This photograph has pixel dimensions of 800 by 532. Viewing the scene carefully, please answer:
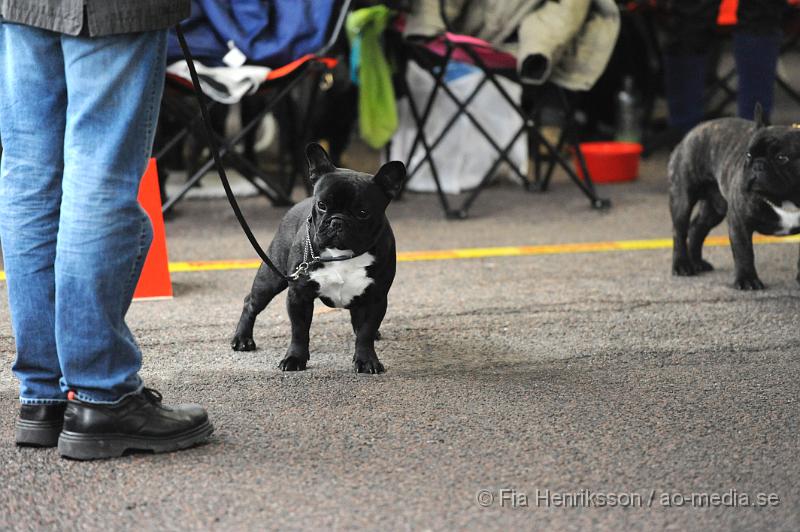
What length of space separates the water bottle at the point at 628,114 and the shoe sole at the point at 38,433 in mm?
5350

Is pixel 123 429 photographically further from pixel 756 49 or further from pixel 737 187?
pixel 756 49

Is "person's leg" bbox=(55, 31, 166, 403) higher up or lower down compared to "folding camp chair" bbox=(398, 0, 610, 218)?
higher up

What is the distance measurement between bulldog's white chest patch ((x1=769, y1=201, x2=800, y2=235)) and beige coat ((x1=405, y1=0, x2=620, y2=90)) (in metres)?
1.69

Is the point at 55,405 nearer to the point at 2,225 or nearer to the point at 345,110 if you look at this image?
the point at 2,225

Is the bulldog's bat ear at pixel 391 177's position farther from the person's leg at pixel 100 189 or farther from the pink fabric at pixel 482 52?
the pink fabric at pixel 482 52

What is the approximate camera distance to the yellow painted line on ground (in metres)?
4.33

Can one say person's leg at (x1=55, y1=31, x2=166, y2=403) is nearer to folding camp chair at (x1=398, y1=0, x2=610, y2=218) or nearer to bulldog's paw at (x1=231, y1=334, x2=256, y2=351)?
bulldog's paw at (x1=231, y1=334, x2=256, y2=351)

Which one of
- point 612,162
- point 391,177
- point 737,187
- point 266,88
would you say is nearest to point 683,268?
point 737,187

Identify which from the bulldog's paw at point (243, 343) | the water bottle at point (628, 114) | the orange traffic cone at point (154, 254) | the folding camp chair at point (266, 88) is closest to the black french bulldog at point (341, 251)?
the bulldog's paw at point (243, 343)

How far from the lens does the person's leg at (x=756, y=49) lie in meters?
5.35

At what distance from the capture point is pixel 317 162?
110 inches

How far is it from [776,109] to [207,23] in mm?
5811

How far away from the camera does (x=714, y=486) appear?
2.14m

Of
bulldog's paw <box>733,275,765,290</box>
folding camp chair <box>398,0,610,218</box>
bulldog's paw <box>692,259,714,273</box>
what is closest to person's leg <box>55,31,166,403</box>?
bulldog's paw <box>733,275,765,290</box>
